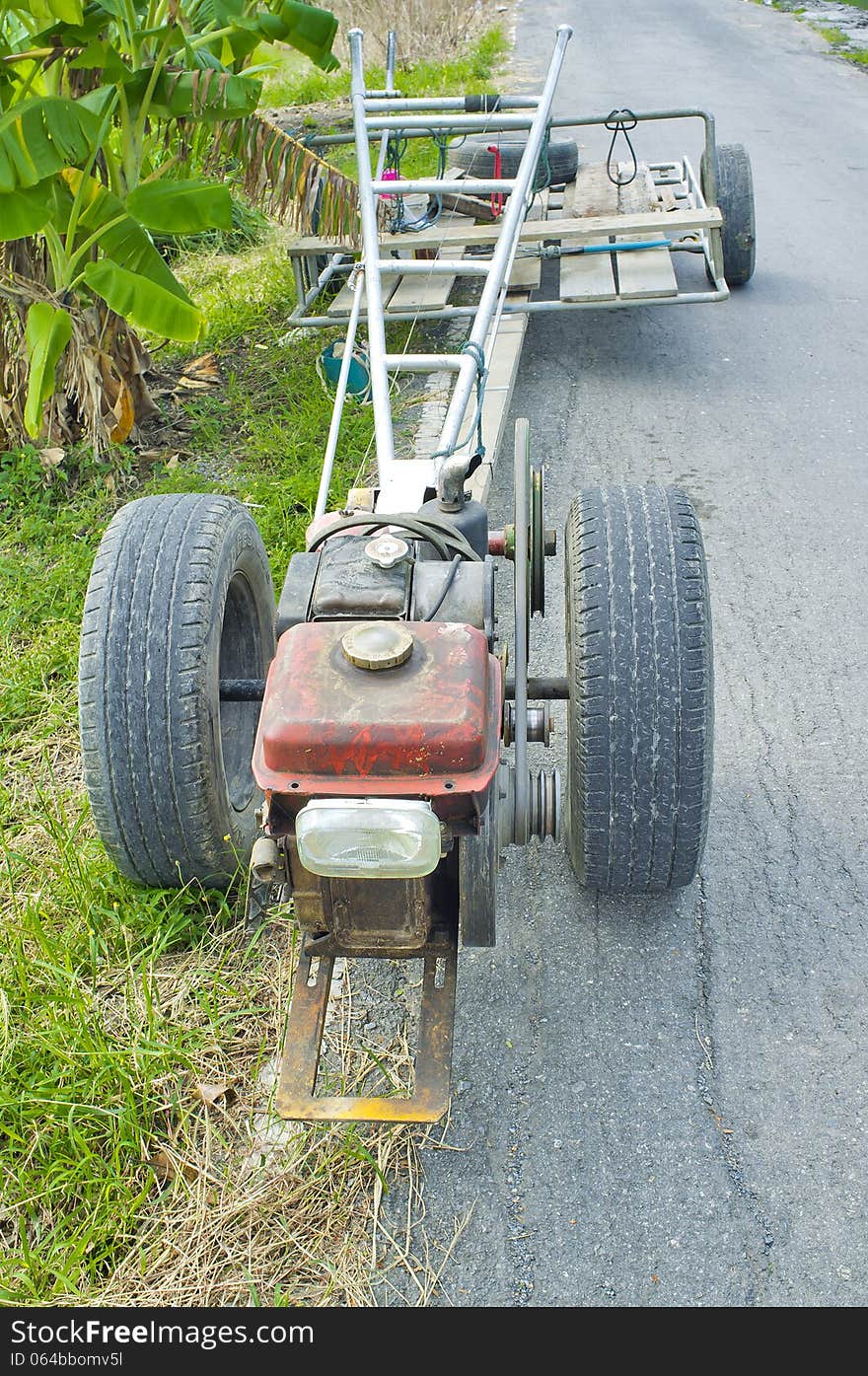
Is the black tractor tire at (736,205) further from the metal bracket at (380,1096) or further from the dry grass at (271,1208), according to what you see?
the dry grass at (271,1208)

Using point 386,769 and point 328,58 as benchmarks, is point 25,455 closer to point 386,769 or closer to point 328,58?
point 328,58

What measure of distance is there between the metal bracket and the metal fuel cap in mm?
630

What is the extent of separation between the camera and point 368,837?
6.10 ft

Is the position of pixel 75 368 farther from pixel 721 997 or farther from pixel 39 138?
pixel 721 997

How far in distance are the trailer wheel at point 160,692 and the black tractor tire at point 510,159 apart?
430 cm

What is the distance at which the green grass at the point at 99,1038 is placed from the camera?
2119mm

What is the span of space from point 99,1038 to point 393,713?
3.68 feet

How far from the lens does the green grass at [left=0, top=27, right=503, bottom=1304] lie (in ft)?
6.95

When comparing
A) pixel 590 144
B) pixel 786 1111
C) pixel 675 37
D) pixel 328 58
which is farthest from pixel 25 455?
pixel 675 37

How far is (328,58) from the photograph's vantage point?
14.9ft

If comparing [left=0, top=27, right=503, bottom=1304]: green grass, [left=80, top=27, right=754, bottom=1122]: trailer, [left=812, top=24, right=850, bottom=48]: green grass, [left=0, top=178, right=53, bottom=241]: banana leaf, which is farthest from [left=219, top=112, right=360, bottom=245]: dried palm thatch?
[left=812, top=24, right=850, bottom=48]: green grass

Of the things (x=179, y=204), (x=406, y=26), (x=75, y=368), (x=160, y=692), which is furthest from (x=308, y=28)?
(x=406, y=26)

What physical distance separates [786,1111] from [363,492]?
1.76 metres

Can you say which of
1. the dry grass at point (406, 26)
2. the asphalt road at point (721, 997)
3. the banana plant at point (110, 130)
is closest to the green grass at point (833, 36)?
the dry grass at point (406, 26)
